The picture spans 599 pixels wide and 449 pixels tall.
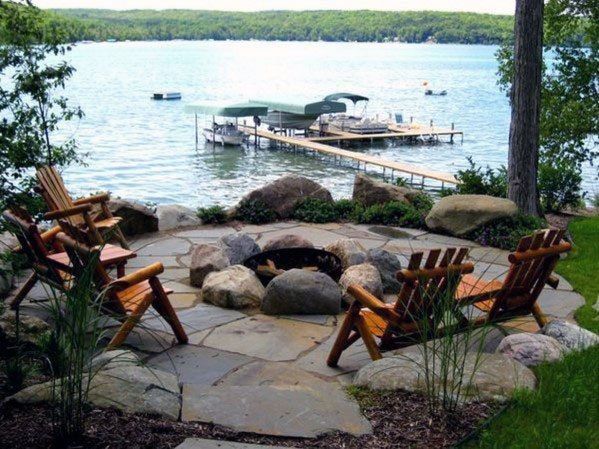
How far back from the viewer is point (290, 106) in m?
33.6

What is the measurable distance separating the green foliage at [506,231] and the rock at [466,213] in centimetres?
6

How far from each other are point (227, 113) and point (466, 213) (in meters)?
24.1

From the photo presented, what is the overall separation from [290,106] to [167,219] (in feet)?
84.1

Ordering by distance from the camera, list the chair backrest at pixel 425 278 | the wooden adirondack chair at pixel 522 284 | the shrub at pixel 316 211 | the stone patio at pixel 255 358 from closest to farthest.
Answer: the stone patio at pixel 255 358
the chair backrest at pixel 425 278
the wooden adirondack chair at pixel 522 284
the shrub at pixel 316 211

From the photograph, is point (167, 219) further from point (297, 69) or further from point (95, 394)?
point (297, 69)

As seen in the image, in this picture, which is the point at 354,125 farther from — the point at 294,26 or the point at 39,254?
the point at 294,26

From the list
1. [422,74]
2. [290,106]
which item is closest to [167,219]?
[290,106]

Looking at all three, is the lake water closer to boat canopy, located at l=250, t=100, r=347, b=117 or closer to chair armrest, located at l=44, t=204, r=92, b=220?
boat canopy, located at l=250, t=100, r=347, b=117

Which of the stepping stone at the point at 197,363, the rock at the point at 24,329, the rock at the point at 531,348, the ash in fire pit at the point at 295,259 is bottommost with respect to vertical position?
the stepping stone at the point at 197,363

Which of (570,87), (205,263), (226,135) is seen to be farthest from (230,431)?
(226,135)

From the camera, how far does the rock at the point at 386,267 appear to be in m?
6.17

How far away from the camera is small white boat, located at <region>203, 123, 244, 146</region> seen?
34.6 m

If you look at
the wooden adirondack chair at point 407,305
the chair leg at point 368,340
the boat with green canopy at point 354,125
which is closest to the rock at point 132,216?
the wooden adirondack chair at point 407,305

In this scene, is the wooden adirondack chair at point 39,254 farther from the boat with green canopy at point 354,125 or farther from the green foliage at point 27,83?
the boat with green canopy at point 354,125
